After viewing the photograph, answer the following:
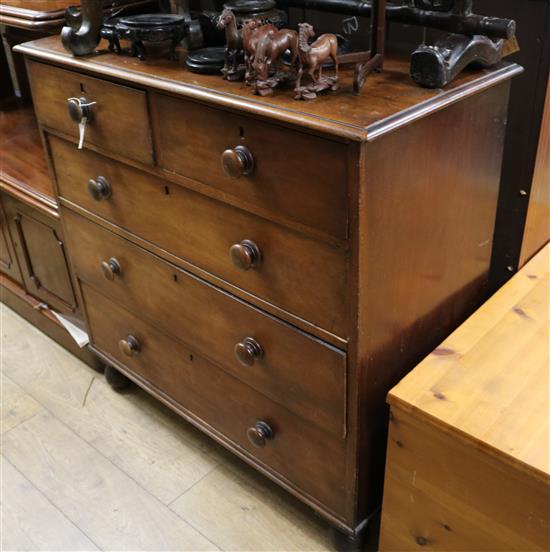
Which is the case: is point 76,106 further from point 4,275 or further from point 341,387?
point 4,275

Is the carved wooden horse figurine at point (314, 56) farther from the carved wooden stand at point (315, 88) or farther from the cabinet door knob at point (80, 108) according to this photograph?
the cabinet door knob at point (80, 108)

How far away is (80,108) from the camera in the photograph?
1.34 metres

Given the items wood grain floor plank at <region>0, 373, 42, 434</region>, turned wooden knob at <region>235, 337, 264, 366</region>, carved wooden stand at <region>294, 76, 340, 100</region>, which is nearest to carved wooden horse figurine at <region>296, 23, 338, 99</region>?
carved wooden stand at <region>294, 76, 340, 100</region>

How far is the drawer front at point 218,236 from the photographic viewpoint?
107 cm

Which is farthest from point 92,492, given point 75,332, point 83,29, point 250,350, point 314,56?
point 314,56

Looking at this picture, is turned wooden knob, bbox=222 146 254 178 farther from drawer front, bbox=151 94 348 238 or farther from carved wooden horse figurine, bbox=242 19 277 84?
carved wooden horse figurine, bbox=242 19 277 84

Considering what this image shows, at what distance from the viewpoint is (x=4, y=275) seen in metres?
2.24

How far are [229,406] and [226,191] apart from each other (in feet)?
1.68

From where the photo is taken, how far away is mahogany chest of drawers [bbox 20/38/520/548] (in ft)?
3.28

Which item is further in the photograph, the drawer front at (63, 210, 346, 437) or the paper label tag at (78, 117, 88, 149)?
the paper label tag at (78, 117, 88, 149)

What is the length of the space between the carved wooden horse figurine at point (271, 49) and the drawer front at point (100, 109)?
0.88 feet

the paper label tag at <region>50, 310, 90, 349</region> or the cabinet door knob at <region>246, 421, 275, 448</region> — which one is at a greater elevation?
the cabinet door knob at <region>246, 421, 275, 448</region>

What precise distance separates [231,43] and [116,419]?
3.56 feet

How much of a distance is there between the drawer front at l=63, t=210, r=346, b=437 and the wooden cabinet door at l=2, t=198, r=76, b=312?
0.17 metres
